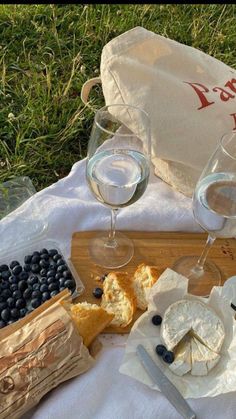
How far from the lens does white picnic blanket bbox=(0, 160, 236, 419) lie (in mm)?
889

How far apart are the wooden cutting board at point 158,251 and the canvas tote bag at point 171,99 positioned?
0.42 ft

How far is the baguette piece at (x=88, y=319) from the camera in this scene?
3.08 feet

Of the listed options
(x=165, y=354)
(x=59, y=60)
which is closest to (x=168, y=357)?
(x=165, y=354)

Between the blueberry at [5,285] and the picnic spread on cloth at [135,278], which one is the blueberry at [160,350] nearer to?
the picnic spread on cloth at [135,278]

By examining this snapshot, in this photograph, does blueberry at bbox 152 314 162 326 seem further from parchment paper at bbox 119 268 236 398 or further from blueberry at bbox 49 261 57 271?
blueberry at bbox 49 261 57 271

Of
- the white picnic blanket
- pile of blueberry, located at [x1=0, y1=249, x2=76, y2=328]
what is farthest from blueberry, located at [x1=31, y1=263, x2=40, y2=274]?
the white picnic blanket

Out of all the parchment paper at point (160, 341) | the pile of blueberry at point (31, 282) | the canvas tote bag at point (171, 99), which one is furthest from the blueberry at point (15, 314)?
the canvas tote bag at point (171, 99)

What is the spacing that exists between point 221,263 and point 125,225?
0.72 feet

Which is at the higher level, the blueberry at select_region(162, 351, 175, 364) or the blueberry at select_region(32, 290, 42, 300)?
the blueberry at select_region(162, 351, 175, 364)

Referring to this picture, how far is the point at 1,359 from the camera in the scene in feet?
2.80

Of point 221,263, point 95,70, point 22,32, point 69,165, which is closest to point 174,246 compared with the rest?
point 221,263

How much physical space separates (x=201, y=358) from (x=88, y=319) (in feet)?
0.66

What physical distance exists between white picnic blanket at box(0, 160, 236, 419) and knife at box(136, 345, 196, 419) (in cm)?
2

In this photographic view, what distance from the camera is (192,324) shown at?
0.95 metres
